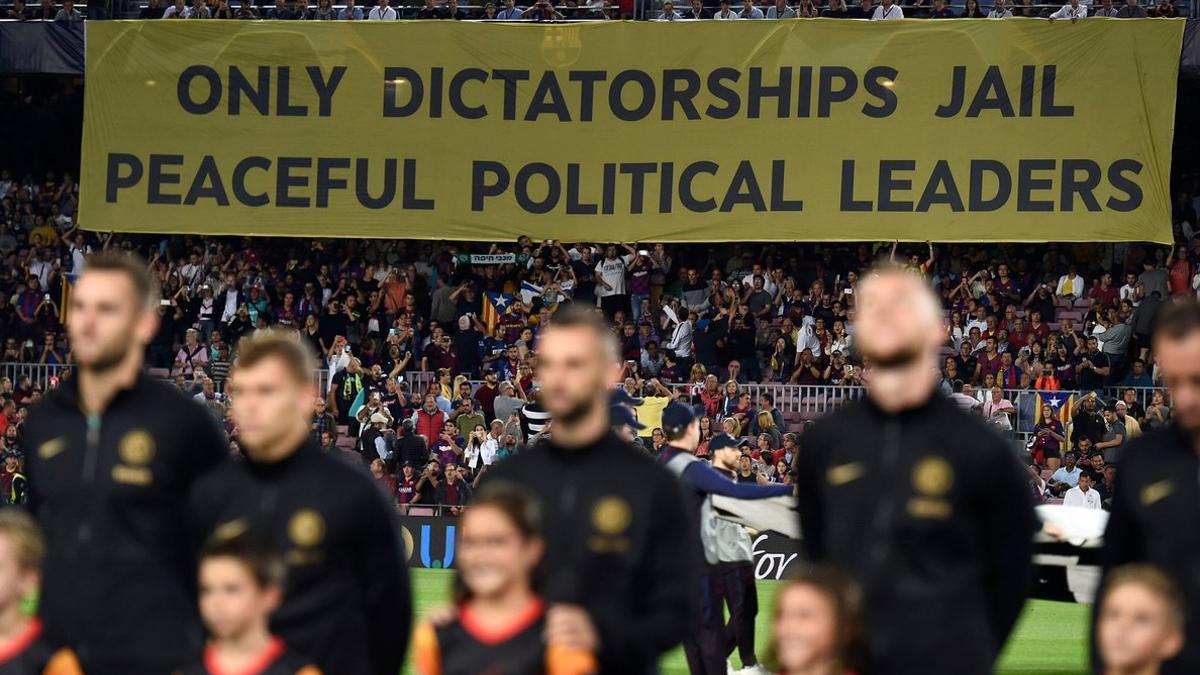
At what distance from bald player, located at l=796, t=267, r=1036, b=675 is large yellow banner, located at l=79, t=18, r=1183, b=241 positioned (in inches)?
901

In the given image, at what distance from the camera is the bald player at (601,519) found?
5605 mm

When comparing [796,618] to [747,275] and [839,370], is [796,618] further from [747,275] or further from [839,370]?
[747,275]

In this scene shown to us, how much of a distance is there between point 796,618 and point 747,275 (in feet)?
80.3

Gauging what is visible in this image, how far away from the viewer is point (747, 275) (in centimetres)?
2966

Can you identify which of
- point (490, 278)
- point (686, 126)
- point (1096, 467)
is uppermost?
point (686, 126)

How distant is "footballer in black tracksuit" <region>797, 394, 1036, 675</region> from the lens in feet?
18.1

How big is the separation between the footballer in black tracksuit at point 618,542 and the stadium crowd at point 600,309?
17553mm

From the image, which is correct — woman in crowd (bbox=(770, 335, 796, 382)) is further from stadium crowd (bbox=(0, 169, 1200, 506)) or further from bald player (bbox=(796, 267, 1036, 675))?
bald player (bbox=(796, 267, 1036, 675))

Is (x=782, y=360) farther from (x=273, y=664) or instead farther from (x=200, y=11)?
(x=273, y=664)

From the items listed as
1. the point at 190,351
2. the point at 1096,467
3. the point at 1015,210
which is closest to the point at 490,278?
the point at 190,351

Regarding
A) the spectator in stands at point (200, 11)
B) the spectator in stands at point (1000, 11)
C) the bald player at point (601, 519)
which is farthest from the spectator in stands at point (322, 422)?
the bald player at point (601, 519)

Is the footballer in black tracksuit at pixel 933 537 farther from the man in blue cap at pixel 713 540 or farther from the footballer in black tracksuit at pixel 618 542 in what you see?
the man in blue cap at pixel 713 540

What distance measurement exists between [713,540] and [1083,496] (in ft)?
38.0

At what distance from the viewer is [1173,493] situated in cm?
564
